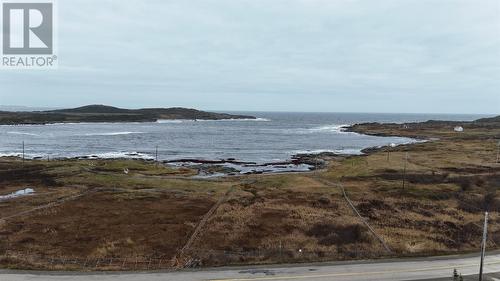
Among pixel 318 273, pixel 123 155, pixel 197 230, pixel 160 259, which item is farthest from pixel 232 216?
pixel 123 155

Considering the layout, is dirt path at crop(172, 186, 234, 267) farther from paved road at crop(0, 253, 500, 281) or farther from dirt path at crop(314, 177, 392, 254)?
dirt path at crop(314, 177, 392, 254)

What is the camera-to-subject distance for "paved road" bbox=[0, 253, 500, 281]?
2791 cm

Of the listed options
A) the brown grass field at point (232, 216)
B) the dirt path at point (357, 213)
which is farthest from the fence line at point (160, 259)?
the dirt path at point (357, 213)

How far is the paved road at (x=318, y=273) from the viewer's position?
91.6 feet

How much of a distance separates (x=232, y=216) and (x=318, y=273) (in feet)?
55.6

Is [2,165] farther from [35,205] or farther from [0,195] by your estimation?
[35,205]

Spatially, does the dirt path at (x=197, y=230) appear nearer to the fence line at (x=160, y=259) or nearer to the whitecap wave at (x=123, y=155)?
the fence line at (x=160, y=259)

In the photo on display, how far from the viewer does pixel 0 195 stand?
56875 millimetres

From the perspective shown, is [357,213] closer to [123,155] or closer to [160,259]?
[160,259]

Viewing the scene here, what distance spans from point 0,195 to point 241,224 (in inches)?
1326

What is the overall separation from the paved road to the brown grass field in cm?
172

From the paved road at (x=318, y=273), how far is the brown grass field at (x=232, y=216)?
1.72 m

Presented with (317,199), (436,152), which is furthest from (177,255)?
(436,152)

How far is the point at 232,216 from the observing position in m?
45.3
